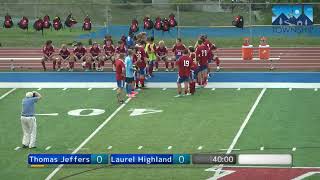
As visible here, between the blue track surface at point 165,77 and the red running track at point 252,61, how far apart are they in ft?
5.39

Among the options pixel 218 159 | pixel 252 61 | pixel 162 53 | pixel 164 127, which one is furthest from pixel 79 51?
pixel 218 159

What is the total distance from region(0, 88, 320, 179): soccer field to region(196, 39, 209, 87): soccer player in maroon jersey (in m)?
0.86

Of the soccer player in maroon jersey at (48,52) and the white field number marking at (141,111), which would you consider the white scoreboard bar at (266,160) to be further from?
the soccer player in maroon jersey at (48,52)

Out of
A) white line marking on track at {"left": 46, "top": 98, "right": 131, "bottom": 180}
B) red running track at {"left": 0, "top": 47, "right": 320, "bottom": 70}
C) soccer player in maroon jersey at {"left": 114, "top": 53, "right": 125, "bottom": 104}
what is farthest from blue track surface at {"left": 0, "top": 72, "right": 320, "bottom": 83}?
white line marking on track at {"left": 46, "top": 98, "right": 131, "bottom": 180}

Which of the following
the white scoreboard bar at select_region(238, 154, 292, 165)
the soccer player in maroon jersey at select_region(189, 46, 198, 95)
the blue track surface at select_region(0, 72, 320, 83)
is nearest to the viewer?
the white scoreboard bar at select_region(238, 154, 292, 165)

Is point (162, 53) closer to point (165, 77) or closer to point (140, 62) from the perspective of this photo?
point (165, 77)

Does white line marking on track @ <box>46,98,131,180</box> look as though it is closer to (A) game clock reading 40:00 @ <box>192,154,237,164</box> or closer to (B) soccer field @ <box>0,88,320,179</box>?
(B) soccer field @ <box>0,88,320,179</box>

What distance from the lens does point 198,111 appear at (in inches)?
932

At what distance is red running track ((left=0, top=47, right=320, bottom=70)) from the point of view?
1281 inches

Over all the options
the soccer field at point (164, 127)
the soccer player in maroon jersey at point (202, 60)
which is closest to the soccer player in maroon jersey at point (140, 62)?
the soccer field at point (164, 127)

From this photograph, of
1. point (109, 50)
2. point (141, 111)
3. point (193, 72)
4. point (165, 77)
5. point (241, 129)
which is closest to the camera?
point (241, 129)

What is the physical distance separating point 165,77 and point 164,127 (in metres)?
8.09

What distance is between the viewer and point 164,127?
71.5 ft

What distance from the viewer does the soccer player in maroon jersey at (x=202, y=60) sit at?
88.1 ft
